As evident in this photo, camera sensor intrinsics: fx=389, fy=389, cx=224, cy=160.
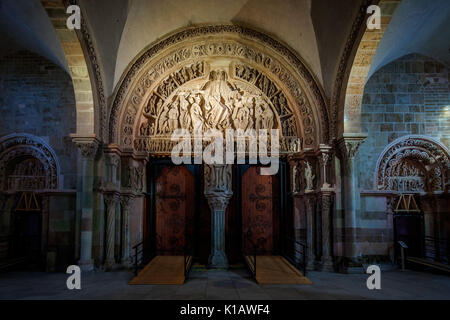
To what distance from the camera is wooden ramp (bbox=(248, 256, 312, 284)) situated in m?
7.31

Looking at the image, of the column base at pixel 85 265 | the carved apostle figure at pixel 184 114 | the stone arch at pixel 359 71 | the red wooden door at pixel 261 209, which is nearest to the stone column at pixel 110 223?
the column base at pixel 85 265

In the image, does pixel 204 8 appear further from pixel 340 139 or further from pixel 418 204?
pixel 418 204

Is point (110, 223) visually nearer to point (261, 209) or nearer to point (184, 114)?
point (184, 114)

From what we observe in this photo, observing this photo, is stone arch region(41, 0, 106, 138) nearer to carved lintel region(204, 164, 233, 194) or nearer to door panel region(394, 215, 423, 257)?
carved lintel region(204, 164, 233, 194)

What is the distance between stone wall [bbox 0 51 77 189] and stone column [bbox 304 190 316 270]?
18.8ft

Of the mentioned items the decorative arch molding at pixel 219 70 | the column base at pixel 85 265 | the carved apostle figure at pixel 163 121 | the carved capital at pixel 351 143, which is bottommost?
the column base at pixel 85 265

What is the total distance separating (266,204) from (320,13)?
478 cm

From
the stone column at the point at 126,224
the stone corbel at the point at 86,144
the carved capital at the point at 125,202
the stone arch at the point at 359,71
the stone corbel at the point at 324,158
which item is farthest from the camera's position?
the carved capital at the point at 125,202

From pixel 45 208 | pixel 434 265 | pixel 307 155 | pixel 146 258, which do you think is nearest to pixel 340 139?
pixel 307 155

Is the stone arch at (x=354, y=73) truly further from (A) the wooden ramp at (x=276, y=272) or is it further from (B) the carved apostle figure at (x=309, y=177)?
(A) the wooden ramp at (x=276, y=272)

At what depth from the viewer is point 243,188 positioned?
10.1 m

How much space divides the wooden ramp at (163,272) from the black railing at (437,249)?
19.4ft

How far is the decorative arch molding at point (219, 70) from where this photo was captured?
369 inches

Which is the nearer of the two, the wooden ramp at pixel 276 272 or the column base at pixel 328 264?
the wooden ramp at pixel 276 272
